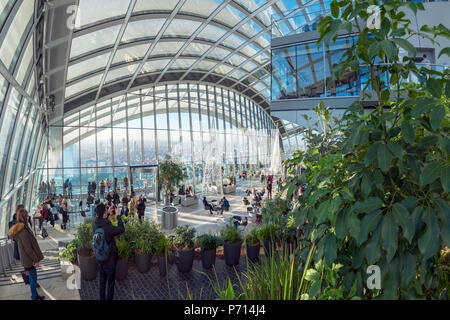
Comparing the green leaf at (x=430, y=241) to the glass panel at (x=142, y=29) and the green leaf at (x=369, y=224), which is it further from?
the glass panel at (x=142, y=29)

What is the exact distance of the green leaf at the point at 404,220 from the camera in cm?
113

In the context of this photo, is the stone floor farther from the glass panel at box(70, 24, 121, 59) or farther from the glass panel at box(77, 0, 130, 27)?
the glass panel at box(70, 24, 121, 59)

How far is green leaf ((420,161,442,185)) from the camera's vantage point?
1.15 meters

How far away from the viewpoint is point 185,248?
4.72 metres

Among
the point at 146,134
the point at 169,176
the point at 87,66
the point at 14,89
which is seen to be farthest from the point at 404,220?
the point at 146,134

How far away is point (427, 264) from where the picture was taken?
1339 millimetres

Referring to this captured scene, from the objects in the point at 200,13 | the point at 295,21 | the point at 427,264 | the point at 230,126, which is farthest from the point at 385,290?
the point at 230,126

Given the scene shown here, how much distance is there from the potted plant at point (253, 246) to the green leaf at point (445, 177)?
13.8 ft

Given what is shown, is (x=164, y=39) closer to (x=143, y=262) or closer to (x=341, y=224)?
(x=143, y=262)

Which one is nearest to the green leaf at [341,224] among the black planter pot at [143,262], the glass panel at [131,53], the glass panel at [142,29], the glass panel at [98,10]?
the black planter pot at [143,262]

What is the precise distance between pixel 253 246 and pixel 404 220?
13.4ft

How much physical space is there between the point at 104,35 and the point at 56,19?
18.9 feet

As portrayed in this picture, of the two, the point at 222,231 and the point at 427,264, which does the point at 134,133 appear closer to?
the point at 222,231

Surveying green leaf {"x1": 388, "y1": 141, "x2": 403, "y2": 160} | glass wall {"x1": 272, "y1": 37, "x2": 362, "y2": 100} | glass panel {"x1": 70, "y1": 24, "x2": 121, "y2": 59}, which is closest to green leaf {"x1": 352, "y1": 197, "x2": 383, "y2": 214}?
green leaf {"x1": 388, "y1": 141, "x2": 403, "y2": 160}
